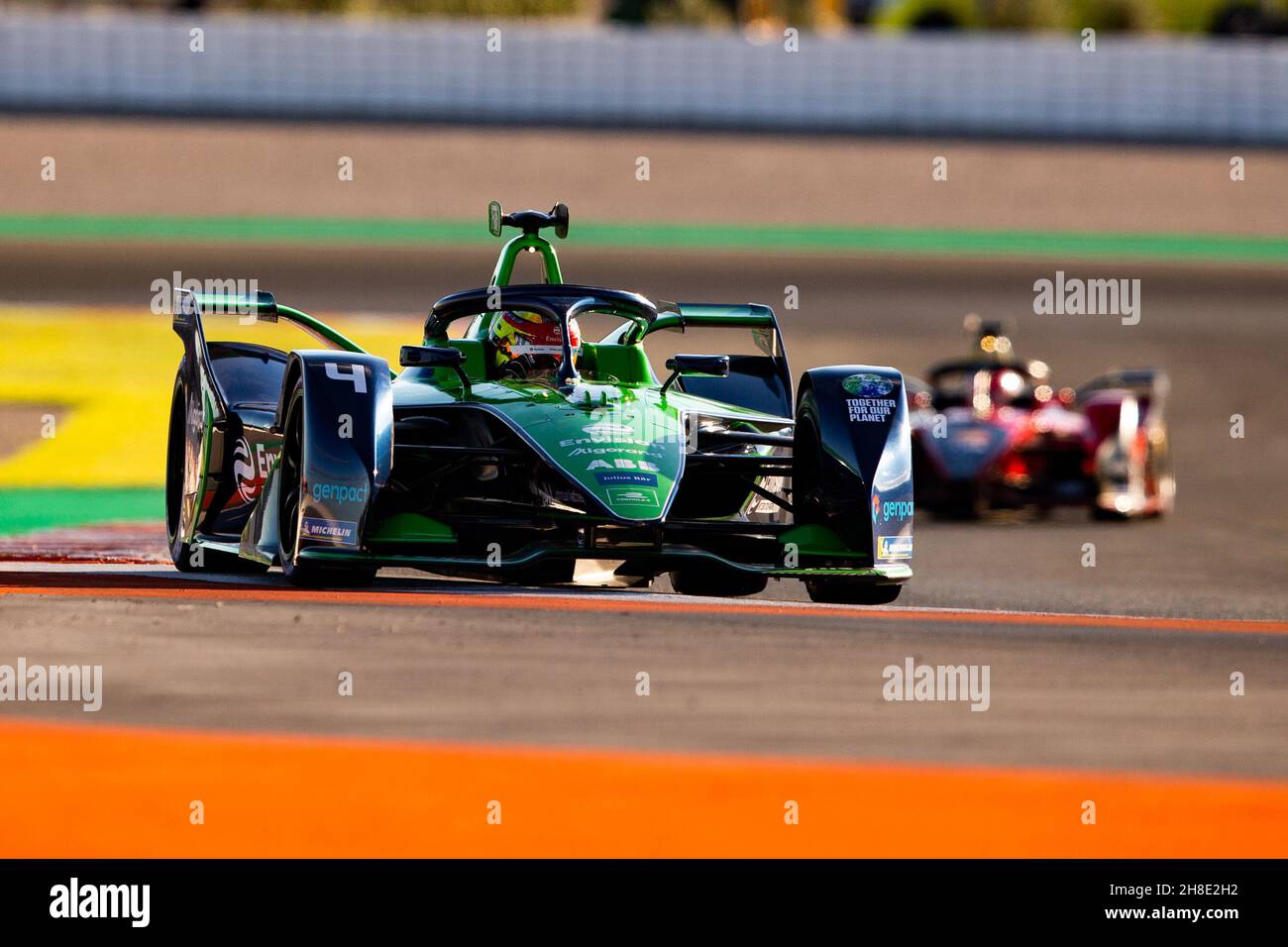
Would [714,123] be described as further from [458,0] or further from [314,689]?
[314,689]

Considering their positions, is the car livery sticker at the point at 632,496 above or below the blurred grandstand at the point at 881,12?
below

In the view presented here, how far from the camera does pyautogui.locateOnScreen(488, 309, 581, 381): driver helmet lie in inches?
412

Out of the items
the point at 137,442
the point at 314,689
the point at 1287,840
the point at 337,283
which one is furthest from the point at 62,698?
the point at 337,283

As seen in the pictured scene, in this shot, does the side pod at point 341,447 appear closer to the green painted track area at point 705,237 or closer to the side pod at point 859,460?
the side pod at point 859,460

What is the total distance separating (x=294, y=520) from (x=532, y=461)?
106cm

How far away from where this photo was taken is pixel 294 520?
31.3 ft

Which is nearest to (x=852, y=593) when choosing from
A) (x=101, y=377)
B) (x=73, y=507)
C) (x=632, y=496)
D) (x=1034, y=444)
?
(x=632, y=496)

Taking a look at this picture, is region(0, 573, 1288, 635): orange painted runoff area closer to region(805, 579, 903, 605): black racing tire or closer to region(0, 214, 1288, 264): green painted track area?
region(805, 579, 903, 605): black racing tire

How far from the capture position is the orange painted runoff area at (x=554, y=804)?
5.60m

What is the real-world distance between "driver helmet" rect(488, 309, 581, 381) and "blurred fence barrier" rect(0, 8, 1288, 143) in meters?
25.7

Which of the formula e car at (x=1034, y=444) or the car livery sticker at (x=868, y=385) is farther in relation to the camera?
the formula e car at (x=1034, y=444)
